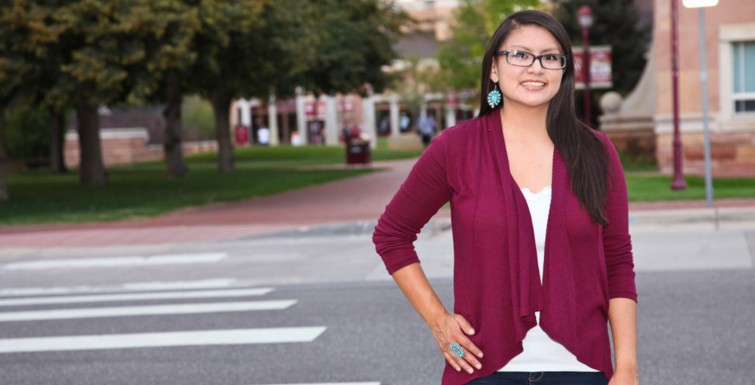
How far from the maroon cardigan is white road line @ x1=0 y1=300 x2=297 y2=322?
710 centimetres

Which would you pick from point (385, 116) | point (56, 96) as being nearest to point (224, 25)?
point (56, 96)

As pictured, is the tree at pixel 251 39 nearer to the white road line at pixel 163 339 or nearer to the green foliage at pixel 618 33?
the white road line at pixel 163 339

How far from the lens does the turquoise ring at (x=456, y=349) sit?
3203 mm

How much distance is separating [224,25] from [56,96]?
11.5 ft

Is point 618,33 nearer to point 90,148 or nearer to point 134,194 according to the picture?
point 90,148

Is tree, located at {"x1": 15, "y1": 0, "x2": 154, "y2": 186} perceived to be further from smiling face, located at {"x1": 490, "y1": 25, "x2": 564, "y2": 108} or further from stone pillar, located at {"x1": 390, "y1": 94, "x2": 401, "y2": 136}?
stone pillar, located at {"x1": 390, "y1": 94, "x2": 401, "y2": 136}

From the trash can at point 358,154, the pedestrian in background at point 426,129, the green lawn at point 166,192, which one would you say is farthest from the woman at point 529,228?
the pedestrian in background at point 426,129

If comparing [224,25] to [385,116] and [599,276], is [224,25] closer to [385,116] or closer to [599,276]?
[599,276]

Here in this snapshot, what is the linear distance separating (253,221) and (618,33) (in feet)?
125

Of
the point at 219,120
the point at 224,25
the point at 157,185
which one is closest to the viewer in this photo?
the point at 224,25

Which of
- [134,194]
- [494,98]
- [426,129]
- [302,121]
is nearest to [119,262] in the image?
[494,98]

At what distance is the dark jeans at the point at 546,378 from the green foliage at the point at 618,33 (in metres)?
51.2

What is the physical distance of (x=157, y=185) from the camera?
31.6 m

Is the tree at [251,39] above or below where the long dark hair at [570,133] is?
above
